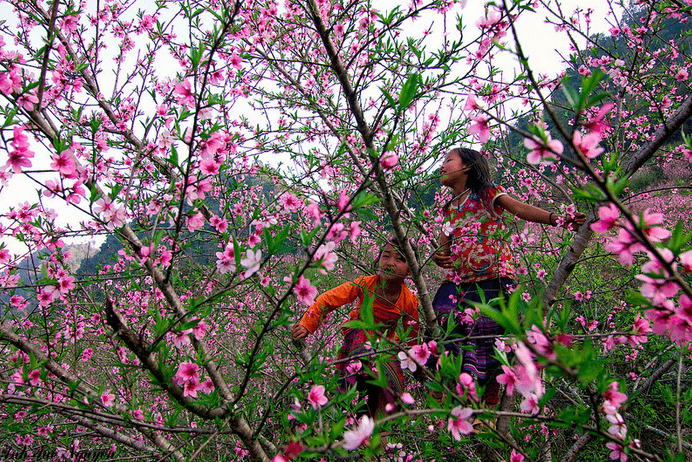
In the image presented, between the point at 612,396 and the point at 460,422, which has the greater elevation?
the point at 460,422

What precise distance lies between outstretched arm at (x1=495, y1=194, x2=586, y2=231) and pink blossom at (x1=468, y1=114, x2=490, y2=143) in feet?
4.05

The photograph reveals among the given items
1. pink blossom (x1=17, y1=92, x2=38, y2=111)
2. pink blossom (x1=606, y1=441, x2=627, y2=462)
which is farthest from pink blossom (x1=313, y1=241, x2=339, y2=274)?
pink blossom (x1=17, y1=92, x2=38, y2=111)

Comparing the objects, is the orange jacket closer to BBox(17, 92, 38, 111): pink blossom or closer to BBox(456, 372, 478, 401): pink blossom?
BBox(456, 372, 478, 401): pink blossom

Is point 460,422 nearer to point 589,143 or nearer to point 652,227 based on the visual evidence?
→ point 652,227

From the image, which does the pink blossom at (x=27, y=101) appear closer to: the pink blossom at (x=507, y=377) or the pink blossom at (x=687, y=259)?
the pink blossom at (x=507, y=377)

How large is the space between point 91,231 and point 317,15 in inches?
75.1

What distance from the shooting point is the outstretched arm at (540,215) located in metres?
2.07

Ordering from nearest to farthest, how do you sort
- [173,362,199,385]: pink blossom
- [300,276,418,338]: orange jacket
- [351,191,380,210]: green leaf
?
[351,191,380,210]: green leaf, [173,362,199,385]: pink blossom, [300,276,418,338]: orange jacket

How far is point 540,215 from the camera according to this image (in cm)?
236

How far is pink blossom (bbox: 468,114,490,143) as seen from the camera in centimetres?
121

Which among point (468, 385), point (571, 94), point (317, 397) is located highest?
point (571, 94)

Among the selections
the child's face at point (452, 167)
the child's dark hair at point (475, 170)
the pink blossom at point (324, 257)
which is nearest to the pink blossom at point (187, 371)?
the pink blossom at point (324, 257)

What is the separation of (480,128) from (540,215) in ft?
4.81

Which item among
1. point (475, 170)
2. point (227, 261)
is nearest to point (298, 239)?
point (227, 261)
